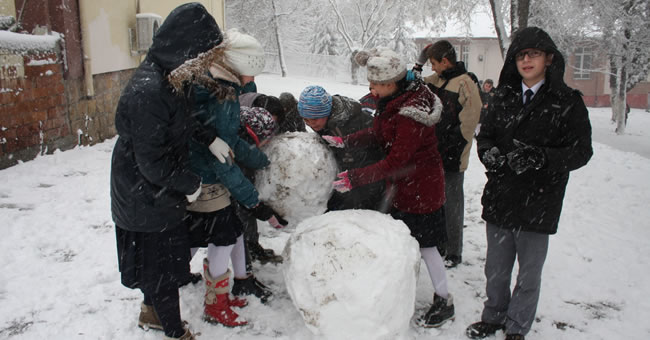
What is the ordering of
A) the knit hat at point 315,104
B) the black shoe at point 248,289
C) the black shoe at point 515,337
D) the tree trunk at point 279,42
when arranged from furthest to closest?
the tree trunk at point 279,42, the black shoe at point 248,289, the knit hat at point 315,104, the black shoe at point 515,337

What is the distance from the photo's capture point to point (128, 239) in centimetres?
259

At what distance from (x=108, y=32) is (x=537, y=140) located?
828 cm

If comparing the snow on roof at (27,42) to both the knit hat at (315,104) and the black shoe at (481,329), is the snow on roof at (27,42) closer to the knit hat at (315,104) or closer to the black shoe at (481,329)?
the knit hat at (315,104)

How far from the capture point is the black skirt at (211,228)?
2.98 m

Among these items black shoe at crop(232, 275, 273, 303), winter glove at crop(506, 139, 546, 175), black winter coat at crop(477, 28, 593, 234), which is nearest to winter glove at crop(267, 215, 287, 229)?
black shoe at crop(232, 275, 273, 303)

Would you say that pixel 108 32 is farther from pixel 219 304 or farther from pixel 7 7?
pixel 219 304

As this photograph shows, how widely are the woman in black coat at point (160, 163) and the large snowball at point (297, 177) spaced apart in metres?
0.52

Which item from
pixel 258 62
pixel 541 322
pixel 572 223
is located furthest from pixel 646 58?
pixel 258 62

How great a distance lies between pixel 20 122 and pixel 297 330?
5.20 m

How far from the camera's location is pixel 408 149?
2898 millimetres

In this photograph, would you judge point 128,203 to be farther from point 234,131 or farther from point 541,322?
point 541,322

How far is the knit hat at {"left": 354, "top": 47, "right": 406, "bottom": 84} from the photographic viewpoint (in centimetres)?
292

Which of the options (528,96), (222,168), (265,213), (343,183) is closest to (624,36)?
(528,96)

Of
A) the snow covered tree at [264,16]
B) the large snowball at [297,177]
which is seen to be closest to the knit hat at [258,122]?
the large snowball at [297,177]
